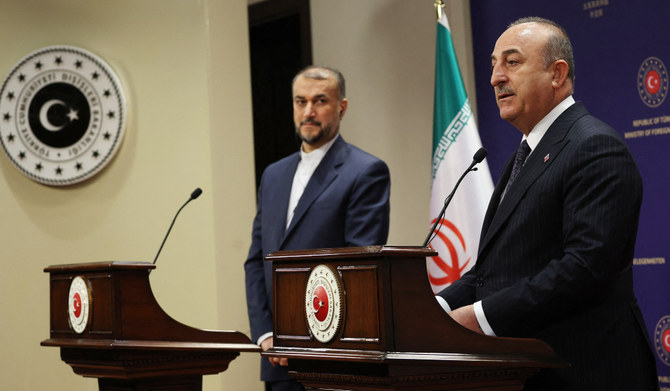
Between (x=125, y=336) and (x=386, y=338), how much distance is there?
3.98ft

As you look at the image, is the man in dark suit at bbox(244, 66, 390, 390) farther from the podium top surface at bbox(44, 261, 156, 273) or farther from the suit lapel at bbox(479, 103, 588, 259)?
the suit lapel at bbox(479, 103, 588, 259)

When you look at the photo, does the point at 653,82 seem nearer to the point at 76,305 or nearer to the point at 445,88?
the point at 445,88

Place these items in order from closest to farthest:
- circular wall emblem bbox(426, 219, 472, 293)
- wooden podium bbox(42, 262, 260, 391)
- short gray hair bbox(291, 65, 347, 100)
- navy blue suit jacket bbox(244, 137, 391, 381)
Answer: wooden podium bbox(42, 262, 260, 391), navy blue suit jacket bbox(244, 137, 391, 381), short gray hair bbox(291, 65, 347, 100), circular wall emblem bbox(426, 219, 472, 293)

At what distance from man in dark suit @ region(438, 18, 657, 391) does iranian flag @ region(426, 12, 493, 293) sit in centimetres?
182

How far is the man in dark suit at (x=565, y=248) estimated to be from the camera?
1.80 metres

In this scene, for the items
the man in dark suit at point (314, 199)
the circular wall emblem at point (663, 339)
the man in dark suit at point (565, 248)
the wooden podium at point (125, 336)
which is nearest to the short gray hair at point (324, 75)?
the man in dark suit at point (314, 199)

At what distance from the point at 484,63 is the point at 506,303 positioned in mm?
2986

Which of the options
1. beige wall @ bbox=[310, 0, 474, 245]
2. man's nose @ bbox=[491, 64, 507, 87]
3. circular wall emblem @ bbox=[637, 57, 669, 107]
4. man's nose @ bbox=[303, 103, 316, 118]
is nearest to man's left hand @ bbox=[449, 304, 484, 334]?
man's nose @ bbox=[491, 64, 507, 87]

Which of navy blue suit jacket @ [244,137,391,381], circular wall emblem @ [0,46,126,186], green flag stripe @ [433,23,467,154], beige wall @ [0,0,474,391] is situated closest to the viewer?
navy blue suit jacket @ [244,137,391,381]

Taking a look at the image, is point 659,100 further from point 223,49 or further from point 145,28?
point 145,28

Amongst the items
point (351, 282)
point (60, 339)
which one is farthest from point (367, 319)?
point (60, 339)

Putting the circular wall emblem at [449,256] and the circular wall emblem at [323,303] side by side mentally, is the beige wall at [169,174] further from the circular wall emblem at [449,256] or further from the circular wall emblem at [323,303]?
the circular wall emblem at [323,303]

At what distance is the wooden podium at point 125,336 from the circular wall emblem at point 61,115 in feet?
6.86

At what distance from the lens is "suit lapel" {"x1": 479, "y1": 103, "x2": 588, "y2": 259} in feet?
6.47
